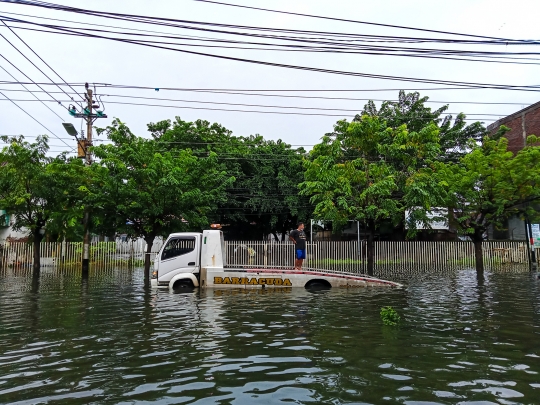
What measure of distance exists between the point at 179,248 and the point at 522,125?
108 ft

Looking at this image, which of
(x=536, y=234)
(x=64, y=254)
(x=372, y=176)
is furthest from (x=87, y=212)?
(x=536, y=234)

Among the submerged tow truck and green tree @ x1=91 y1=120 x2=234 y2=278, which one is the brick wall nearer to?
green tree @ x1=91 y1=120 x2=234 y2=278

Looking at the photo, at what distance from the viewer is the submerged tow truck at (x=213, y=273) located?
1475cm

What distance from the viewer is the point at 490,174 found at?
1927 cm

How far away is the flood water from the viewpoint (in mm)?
4969

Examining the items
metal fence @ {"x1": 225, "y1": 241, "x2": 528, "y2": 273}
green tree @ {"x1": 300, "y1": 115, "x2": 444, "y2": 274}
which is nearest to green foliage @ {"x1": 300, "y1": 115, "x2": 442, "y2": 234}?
green tree @ {"x1": 300, "y1": 115, "x2": 444, "y2": 274}

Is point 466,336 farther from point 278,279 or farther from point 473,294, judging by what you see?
point 278,279

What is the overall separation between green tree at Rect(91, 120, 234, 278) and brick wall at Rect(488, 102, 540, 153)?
27302 millimetres

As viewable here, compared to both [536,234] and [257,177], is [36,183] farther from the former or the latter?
[536,234]

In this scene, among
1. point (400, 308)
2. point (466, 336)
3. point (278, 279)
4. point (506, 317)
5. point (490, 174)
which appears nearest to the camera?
point (466, 336)

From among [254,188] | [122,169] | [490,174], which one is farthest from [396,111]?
[122,169]

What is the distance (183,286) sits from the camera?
48.7ft

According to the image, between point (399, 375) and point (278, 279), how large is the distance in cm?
933

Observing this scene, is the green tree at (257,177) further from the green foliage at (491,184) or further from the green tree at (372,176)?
the green foliage at (491,184)
